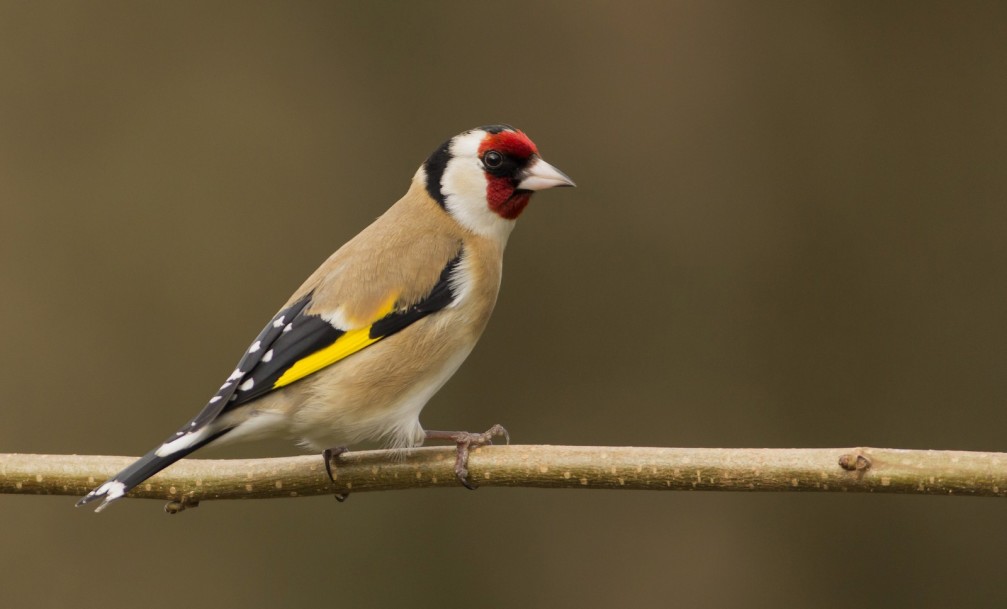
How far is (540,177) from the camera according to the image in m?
3.43

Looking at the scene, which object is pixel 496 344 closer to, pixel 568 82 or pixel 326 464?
pixel 568 82

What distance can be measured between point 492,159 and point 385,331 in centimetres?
70

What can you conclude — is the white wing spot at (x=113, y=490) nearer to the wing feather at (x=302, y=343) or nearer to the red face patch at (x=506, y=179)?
the wing feather at (x=302, y=343)

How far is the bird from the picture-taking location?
10.1 ft

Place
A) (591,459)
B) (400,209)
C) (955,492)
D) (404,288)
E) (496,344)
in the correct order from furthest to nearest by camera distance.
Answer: (496,344) < (400,209) < (404,288) < (591,459) < (955,492)

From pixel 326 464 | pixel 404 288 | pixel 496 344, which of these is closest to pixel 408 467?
pixel 326 464

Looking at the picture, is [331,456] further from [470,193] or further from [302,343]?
[470,193]

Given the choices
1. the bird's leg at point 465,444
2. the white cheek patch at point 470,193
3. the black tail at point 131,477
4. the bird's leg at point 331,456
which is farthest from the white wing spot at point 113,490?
the white cheek patch at point 470,193

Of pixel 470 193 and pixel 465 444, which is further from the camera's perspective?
pixel 470 193

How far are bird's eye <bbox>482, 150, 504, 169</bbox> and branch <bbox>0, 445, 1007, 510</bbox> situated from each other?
→ 0.95 meters

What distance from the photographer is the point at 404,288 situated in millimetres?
3279

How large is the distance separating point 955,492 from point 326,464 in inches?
64.2

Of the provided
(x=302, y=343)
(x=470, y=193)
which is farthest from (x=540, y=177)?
(x=302, y=343)

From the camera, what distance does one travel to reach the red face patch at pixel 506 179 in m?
3.49
